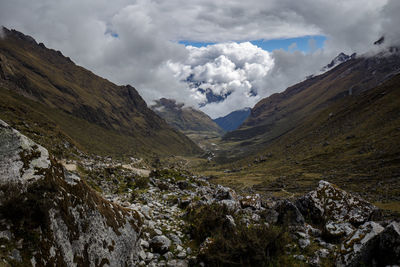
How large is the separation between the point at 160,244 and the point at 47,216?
601cm

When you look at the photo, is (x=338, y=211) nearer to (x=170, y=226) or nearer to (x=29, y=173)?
(x=170, y=226)

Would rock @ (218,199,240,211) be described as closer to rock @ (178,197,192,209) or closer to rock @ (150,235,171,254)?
rock @ (178,197,192,209)

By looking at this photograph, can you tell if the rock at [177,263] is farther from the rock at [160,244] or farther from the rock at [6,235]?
the rock at [6,235]

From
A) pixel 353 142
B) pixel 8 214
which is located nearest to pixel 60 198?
pixel 8 214

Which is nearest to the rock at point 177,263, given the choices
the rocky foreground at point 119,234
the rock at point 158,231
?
the rocky foreground at point 119,234

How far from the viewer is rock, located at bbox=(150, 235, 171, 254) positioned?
10844 mm

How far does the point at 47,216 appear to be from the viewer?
658cm

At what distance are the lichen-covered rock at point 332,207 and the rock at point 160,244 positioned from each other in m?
10.9

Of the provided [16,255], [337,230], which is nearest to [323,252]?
[337,230]

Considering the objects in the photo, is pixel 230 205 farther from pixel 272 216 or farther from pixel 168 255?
pixel 168 255

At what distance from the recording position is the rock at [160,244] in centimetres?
1084

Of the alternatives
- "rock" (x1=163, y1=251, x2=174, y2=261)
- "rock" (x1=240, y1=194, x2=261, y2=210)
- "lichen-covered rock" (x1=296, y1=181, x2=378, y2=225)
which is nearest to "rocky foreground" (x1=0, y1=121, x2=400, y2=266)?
"rock" (x1=163, y1=251, x2=174, y2=261)

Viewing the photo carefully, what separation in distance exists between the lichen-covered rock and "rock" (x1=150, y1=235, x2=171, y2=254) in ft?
35.8

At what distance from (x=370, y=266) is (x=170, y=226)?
1019 cm
